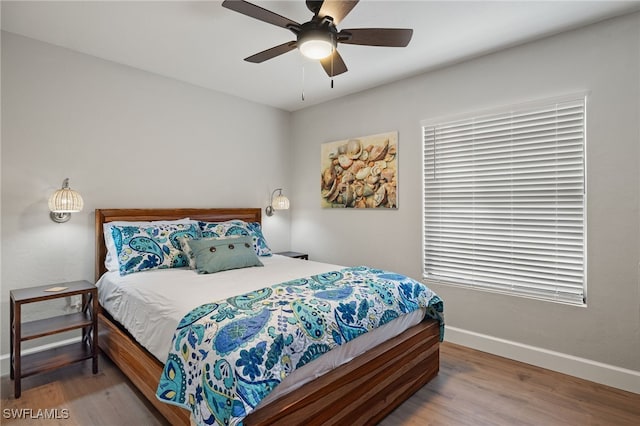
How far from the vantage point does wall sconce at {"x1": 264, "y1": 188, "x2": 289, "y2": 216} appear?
14.2 feet

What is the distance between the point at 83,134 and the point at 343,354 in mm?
2913

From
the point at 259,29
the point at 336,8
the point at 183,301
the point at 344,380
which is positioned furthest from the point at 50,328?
the point at 336,8

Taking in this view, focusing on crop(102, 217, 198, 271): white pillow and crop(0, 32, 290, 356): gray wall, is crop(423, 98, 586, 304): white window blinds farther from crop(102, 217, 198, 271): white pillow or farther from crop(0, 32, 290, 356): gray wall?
crop(102, 217, 198, 271): white pillow

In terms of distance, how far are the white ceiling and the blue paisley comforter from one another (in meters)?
1.95

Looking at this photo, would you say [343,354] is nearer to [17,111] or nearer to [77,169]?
[77,169]

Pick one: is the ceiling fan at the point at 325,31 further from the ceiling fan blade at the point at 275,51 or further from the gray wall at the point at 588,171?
the gray wall at the point at 588,171

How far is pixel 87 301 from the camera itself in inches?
110

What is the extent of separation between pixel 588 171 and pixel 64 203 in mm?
4078

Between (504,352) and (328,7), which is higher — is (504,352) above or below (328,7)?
below

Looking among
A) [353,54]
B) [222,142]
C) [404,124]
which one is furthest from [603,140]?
[222,142]

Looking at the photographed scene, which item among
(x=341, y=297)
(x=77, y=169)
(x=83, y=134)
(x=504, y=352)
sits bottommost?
(x=504, y=352)

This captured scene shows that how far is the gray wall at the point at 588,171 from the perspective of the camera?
2375mm

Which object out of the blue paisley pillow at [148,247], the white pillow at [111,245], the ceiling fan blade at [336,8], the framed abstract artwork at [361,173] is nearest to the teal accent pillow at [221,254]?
the blue paisley pillow at [148,247]

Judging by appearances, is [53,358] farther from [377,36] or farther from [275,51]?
[377,36]
